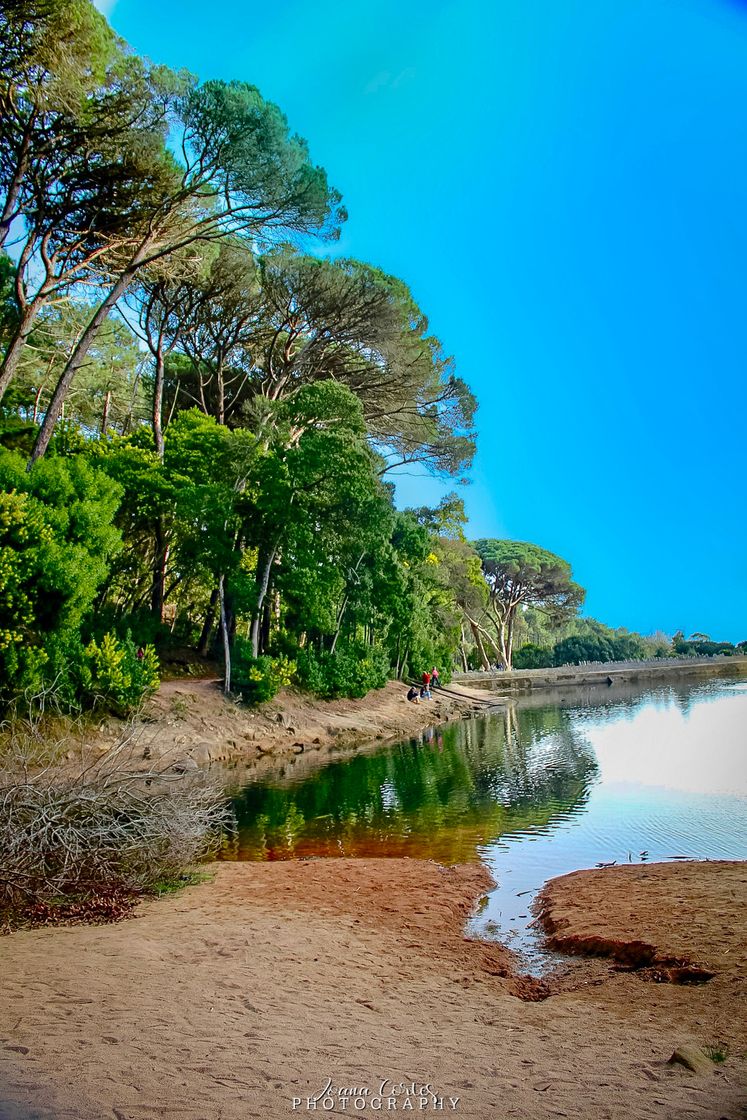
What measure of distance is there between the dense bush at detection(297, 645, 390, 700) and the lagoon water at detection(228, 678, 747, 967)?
5.04m

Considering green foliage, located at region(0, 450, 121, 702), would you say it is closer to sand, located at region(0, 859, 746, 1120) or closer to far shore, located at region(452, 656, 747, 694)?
sand, located at region(0, 859, 746, 1120)

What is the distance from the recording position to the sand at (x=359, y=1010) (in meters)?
3.73

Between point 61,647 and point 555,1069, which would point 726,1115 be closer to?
point 555,1069

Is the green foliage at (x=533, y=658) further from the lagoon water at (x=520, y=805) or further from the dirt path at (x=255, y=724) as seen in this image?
the lagoon water at (x=520, y=805)

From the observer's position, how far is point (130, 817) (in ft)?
26.8

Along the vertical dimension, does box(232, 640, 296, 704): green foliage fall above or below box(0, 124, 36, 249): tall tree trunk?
below

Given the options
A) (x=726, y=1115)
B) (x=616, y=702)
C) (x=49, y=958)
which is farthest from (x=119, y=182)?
(x=616, y=702)

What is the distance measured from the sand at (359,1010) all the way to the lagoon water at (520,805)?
3.86 feet

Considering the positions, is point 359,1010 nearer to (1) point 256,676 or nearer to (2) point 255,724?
(2) point 255,724

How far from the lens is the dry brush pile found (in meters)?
7.16

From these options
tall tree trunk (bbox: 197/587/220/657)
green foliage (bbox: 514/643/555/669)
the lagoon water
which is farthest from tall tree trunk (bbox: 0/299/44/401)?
green foliage (bbox: 514/643/555/669)

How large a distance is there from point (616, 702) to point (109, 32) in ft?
118

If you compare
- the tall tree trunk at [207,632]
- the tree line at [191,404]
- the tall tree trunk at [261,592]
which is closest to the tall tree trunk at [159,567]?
the tree line at [191,404]

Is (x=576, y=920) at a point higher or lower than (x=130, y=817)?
lower
